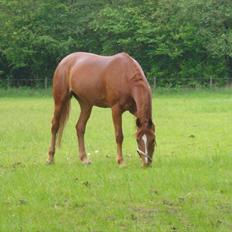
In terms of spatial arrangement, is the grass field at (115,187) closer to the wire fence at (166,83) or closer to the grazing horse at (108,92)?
the grazing horse at (108,92)

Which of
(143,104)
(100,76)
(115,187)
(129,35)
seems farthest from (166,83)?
(115,187)

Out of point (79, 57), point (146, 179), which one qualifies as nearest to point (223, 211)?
point (146, 179)

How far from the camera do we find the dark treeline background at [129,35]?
50438mm

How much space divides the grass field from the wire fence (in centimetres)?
3062

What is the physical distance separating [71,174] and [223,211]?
360cm

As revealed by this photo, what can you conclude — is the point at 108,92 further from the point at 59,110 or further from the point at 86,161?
the point at 86,161

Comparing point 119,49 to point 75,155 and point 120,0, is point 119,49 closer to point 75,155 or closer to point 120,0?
point 120,0

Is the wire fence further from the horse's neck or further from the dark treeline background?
the horse's neck

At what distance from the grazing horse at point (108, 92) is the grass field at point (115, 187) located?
511 millimetres

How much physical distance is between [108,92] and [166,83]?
3807 cm

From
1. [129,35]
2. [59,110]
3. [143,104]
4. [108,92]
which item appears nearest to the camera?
[143,104]

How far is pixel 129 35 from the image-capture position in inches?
2133

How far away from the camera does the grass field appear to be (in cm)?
660

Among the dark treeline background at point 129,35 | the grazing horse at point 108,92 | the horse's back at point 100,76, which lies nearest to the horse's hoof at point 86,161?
the grazing horse at point 108,92
